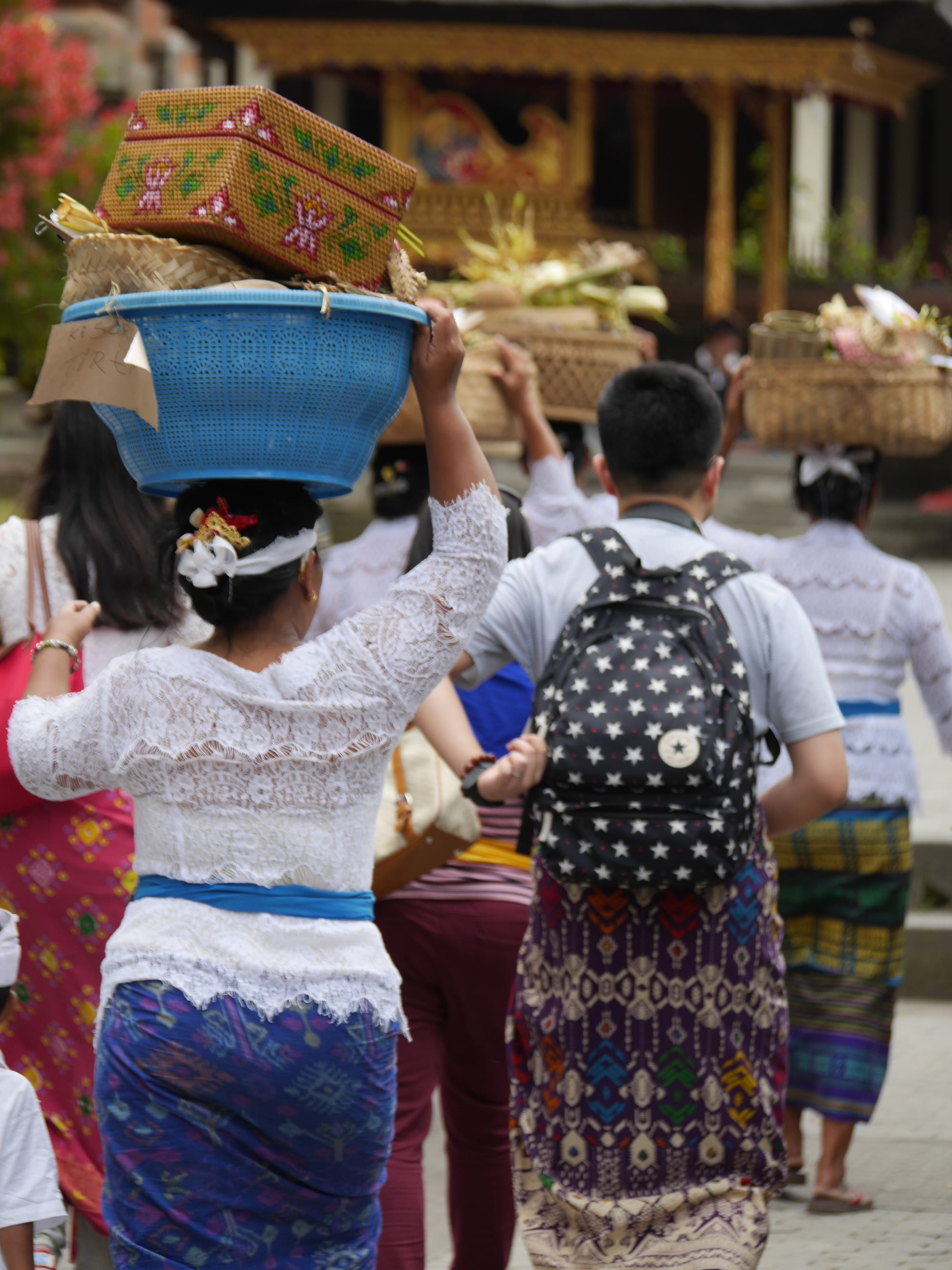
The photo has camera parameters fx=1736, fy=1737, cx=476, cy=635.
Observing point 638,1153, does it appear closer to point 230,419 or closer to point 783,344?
point 230,419

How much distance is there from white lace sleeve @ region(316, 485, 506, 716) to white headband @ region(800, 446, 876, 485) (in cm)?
233

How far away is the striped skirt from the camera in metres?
4.34

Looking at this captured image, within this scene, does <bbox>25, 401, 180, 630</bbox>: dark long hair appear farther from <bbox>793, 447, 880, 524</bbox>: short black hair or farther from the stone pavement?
<bbox>793, 447, 880, 524</bbox>: short black hair

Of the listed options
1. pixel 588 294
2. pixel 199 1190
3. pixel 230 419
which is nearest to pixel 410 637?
pixel 230 419

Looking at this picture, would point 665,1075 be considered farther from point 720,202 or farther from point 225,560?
point 720,202

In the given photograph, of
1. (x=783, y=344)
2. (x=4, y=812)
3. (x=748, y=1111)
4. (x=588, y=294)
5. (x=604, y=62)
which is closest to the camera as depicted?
(x=748, y=1111)

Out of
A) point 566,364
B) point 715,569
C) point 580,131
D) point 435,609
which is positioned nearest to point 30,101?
point 580,131

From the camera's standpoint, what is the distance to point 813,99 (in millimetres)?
18547

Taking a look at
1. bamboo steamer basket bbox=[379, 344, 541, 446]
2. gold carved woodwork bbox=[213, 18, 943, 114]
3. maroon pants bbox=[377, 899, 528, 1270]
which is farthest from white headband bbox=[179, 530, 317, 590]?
gold carved woodwork bbox=[213, 18, 943, 114]

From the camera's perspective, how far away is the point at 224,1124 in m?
2.23

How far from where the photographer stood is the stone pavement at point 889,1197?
3.93 m

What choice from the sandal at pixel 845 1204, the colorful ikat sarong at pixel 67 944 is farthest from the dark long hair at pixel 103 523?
the sandal at pixel 845 1204

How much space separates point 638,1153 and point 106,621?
4.32 ft

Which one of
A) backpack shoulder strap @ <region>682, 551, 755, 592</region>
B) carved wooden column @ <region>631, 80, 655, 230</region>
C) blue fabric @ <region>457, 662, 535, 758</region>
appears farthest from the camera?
carved wooden column @ <region>631, 80, 655, 230</region>
